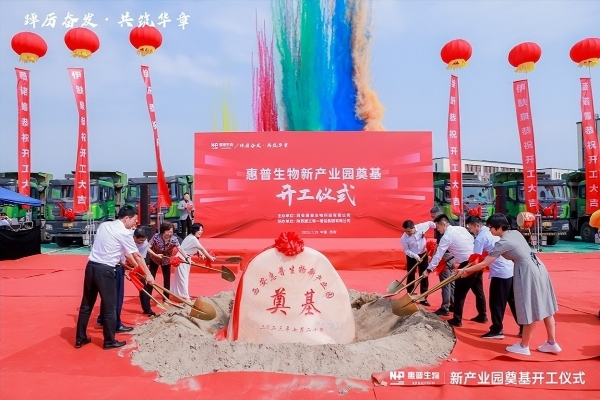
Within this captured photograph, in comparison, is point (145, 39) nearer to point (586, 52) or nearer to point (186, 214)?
point (186, 214)

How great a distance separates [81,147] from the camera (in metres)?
10.1

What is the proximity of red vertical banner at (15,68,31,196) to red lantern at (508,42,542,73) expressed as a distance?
36.2ft

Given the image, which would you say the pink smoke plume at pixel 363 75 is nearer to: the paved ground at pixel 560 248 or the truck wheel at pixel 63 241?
the paved ground at pixel 560 248

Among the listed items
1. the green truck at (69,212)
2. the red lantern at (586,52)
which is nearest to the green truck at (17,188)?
the green truck at (69,212)

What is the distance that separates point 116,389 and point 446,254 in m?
3.49

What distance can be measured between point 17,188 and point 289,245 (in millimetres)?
12294

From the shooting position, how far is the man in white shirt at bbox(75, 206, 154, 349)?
3.75m

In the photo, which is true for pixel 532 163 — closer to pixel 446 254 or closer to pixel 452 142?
pixel 452 142

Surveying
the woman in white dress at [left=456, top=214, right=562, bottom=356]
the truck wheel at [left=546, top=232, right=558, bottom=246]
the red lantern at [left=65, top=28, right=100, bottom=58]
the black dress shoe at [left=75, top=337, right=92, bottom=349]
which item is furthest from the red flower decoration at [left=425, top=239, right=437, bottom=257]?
the truck wheel at [left=546, top=232, right=558, bottom=246]

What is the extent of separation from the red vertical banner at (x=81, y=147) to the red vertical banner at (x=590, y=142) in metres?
11.5

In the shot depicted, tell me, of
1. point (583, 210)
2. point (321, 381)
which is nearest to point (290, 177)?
point (321, 381)

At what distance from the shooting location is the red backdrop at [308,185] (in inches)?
376

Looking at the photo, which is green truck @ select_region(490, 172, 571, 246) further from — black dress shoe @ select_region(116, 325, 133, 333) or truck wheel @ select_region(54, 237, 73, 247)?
truck wheel @ select_region(54, 237, 73, 247)

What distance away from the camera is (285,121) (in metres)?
16.4
